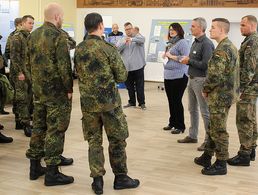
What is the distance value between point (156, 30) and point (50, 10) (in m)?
8.62

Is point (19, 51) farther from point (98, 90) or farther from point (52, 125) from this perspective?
point (98, 90)

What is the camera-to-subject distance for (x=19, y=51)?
5652mm

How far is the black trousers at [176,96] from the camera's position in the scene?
5.84 m

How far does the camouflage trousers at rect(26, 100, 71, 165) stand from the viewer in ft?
12.4

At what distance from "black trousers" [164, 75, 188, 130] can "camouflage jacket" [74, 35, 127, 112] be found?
7.92ft

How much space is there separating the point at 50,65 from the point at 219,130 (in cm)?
174

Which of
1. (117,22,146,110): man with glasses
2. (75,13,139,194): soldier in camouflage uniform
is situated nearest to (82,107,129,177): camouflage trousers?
(75,13,139,194): soldier in camouflage uniform

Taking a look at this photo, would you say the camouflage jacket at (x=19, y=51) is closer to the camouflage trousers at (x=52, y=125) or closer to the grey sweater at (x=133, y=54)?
the camouflage trousers at (x=52, y=125)

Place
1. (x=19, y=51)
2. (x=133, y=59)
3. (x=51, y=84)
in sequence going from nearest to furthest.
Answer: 1. (x=51, y=84)
2. (x=19, y=51)
3. (x=133, y=59)

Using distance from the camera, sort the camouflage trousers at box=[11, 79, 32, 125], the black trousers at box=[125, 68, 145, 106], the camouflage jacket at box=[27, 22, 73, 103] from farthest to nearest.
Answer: the black trousers at box=[125, 68, 145, 106], the camouflage trousers at box=[11, 79, 32, 125], the camouflage jacket at box=[27, 22, 73, 103]

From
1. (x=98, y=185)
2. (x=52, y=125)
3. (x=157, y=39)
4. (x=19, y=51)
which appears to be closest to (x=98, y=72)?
(x=52, y=125)

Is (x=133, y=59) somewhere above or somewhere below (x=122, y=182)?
above

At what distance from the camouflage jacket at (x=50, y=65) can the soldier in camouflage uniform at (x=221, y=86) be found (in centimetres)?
137

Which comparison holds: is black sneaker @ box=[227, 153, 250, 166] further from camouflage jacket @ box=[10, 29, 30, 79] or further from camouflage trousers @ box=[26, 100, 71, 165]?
camouflage jacket @ box=[10, 29, 30, 79]
